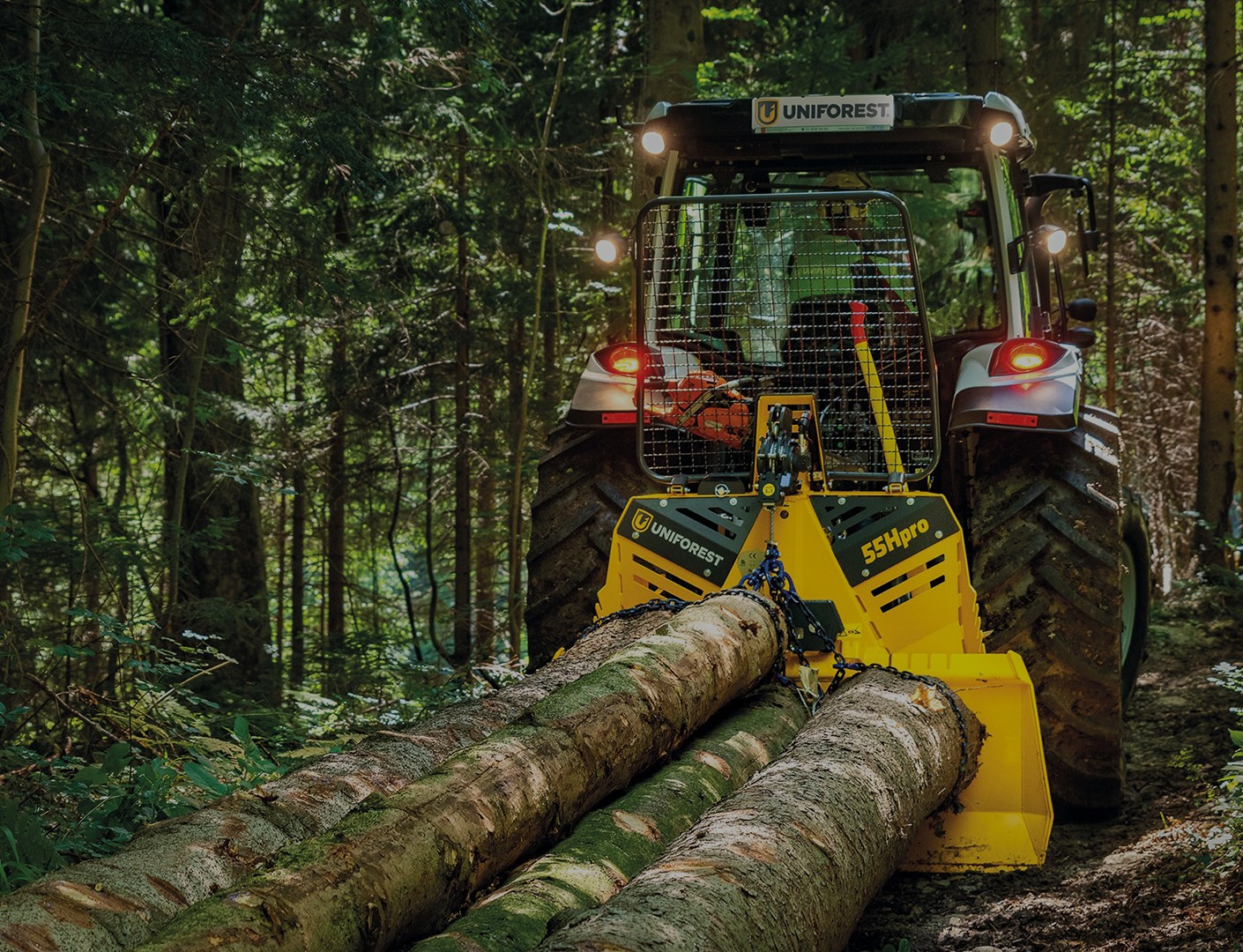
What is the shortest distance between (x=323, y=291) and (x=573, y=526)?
11.6ft

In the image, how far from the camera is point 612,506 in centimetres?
518

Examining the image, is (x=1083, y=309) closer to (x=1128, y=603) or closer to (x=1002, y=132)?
(x=1002, y=132)

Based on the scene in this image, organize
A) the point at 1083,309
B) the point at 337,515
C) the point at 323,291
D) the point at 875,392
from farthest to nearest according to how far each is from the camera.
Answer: the point at 337,515 < the point at 323,291 < the point at 1083,309 < the point at 875,392

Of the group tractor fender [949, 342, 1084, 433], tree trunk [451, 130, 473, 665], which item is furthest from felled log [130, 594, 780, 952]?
tree trunk [451, 130, 473, 665]

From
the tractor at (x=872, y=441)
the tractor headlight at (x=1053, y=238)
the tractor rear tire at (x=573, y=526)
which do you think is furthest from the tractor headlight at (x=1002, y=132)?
the tractor rear tire at (x=573, y=526)

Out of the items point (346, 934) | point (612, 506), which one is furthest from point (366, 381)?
point (346, 934)

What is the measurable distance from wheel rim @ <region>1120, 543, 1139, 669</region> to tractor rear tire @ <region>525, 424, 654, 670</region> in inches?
108

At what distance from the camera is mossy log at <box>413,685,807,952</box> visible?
2570 mm

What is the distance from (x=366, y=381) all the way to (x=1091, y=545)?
369 inches

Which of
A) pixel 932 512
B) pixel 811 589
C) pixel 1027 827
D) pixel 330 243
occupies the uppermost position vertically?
pixel 330 243

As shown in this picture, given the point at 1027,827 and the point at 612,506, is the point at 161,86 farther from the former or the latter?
the point at 1027,827

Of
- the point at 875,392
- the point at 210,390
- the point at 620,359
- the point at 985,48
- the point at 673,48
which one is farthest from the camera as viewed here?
the point at 985,48

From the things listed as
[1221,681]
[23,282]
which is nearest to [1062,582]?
[1221,681]

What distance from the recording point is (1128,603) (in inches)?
251
